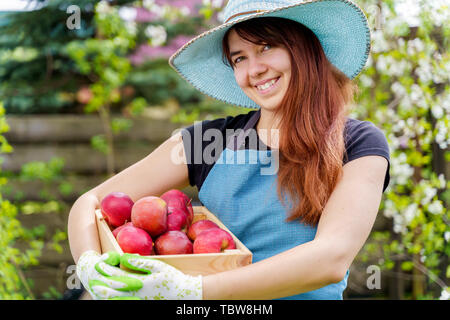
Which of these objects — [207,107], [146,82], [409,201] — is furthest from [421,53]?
[146,82]

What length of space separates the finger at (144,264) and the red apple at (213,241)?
0.43 feet

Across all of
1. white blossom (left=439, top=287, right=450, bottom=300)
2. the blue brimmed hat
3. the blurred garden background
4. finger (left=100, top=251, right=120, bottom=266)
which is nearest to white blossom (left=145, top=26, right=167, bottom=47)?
the blurred garden background

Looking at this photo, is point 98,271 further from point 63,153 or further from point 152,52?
point 152,52

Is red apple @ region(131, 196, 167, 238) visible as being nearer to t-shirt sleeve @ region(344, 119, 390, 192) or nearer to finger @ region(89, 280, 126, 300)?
finger @ region(89, 280, 126, 300)

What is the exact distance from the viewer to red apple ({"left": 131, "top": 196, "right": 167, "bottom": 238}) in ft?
4.39

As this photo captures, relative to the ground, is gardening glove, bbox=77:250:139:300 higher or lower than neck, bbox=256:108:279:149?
lower

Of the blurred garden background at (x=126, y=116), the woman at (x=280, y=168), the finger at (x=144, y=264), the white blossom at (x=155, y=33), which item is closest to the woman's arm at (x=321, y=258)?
the woman at (x=280, y=168)

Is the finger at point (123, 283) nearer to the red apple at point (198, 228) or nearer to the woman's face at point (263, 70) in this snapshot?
the red apple at point (198, 228)

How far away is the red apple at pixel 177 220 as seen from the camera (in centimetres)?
141

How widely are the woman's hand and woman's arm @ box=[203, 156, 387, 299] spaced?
0.05 meters

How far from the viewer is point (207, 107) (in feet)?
14.1

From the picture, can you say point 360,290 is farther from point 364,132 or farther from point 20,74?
point 20,74

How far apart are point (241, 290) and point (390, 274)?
232 centimetres

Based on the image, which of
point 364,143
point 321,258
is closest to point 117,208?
point 321,258
